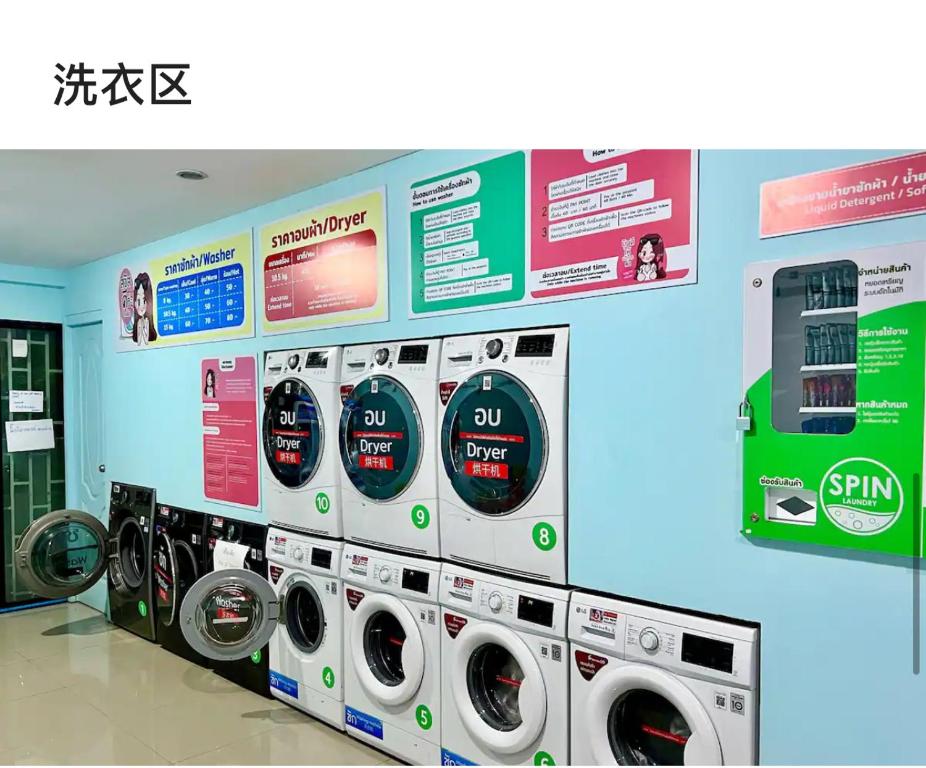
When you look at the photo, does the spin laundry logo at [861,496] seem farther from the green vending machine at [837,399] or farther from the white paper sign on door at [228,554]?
the white paper sign on door at [228,554]

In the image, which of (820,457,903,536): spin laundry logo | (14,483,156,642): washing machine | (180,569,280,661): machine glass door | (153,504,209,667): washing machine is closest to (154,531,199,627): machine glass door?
(153,504,209,667): washing machine

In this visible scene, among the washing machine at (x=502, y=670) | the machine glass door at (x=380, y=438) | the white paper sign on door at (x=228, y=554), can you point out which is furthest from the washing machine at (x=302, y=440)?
the washing machine at (x=502, y=670)

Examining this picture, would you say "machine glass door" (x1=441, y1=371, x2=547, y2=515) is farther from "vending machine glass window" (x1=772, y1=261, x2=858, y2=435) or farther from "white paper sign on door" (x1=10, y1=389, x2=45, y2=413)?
"white paper sign on door" (x1=10, y1=389, x2=45, y2=413)

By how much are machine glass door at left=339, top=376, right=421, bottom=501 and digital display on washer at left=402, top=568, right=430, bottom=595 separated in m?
0.33

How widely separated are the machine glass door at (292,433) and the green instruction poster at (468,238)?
0.81 m

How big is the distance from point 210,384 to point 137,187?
3.91ft

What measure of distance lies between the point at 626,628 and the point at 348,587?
57.5 inches

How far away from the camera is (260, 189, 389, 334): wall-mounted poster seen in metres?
3.14

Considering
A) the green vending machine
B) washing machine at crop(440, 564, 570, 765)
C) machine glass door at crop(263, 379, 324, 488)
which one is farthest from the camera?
machine glass door at crop(263, 379, 324, 488)

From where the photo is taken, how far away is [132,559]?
4.85 metres

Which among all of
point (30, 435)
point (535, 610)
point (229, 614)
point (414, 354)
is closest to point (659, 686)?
point (535, 610)

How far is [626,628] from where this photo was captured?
223cm

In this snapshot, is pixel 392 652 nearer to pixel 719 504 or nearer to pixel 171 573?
pixel 719 504

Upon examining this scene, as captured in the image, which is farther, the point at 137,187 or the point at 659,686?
the point at 137,187
